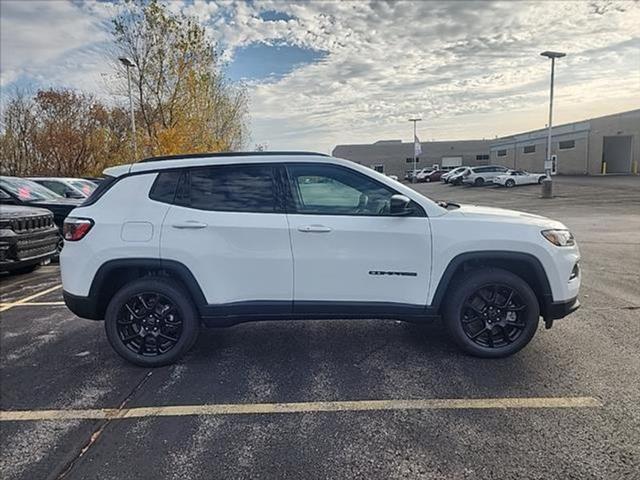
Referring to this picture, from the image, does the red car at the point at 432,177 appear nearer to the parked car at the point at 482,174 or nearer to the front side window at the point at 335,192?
the parked car at the point at 482,174

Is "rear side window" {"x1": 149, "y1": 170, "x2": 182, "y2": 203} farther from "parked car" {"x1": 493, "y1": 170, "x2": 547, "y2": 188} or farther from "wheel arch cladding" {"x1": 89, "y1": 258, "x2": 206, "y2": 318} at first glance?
"parked car" {"x1": 493, "y1": 170, "x2": 547, "y2": 188}

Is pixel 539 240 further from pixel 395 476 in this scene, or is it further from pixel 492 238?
pixel 395 476

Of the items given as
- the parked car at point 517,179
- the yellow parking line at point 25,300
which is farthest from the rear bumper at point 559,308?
the parked car at point 517,179

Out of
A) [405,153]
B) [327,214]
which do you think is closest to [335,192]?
[327,214]

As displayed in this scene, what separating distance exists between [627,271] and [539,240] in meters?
4.64

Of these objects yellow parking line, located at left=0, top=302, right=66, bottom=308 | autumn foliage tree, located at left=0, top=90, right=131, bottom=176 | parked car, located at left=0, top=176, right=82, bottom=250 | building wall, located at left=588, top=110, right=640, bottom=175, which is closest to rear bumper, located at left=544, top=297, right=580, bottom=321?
yellow parking line, located at left=0, top=302, right=66, bottom=308

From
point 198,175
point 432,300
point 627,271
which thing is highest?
point 198,175

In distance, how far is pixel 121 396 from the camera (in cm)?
331

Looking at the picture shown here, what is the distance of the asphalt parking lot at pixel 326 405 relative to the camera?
2.48 m

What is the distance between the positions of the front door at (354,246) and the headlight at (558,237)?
1.05 meters

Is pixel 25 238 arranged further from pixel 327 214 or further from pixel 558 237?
pixel 558 237

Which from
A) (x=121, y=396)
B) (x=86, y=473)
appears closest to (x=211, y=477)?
(x=86, y=473)

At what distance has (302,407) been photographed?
3.09 meters

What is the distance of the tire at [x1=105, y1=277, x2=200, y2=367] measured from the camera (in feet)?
12.1
